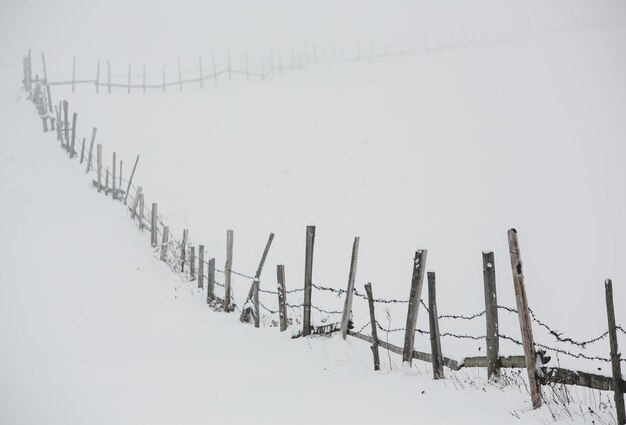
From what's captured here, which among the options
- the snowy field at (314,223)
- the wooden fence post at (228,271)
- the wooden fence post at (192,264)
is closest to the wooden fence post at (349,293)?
Result: the snowy field at (314,223)

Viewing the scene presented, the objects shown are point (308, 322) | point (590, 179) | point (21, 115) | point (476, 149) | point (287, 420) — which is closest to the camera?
point (287, 420)

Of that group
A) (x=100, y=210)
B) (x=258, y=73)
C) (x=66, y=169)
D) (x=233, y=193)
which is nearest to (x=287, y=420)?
(x=100, y=210)

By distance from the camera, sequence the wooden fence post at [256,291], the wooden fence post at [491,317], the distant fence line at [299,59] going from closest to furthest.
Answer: the wooden fence post at [491,317], the wooden fence post at [256,291], the distant fence line at [299,59]

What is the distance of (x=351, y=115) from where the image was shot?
29312 mm

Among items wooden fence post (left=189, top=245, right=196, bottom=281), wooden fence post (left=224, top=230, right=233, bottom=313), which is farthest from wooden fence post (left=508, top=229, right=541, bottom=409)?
wooden fence post (left=189, top=245, right=196, bottom=281)

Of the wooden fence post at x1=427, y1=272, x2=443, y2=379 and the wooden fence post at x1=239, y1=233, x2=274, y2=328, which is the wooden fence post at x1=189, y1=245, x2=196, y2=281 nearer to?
the wooden fence post at x1=239, y1=233, x2=274, y2=328

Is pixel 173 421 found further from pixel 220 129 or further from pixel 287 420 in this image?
pixel 220 129

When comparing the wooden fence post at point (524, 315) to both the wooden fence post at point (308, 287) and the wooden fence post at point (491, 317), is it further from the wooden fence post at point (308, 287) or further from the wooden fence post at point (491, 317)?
the wooden fence post at point (308, 287)

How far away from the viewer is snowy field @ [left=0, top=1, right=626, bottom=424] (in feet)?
19.3

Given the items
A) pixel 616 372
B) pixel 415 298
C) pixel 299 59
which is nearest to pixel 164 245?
pixel 415 298

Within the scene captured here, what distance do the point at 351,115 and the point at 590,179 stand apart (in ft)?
47.2

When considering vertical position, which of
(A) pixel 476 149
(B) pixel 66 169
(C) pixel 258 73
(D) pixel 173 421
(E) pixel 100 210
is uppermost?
(C) pixel 258 73

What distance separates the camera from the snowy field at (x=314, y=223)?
5.87 metres

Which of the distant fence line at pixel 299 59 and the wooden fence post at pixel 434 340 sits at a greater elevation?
the distant fence line at pixel 299 59
